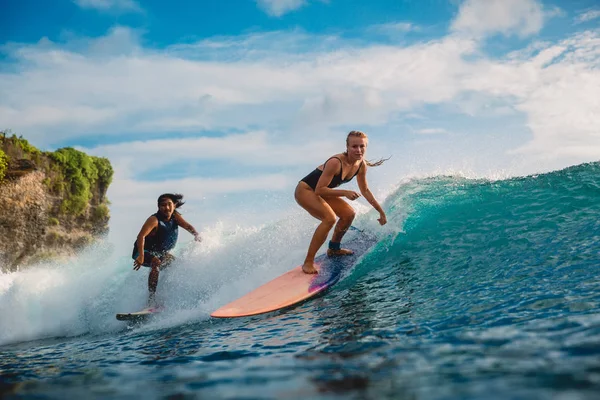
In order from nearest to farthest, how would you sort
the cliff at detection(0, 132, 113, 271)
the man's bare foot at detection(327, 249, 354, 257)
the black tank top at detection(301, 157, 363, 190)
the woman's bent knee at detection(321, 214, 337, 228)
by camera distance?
the woman's bent knee at detection(321, 214, 337, 228) < the black tank top at detection(301, 157, 363, 190) < the man's bare foot at detection(327, 249, 354, 257) < the cliff at detection(0, 132, 113, 271)

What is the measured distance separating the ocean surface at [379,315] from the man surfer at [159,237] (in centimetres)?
42

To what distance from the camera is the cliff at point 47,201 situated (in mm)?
18078

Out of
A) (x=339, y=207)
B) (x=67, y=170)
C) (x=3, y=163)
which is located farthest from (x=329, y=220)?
(x=67, y=170)

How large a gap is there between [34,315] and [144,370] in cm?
616

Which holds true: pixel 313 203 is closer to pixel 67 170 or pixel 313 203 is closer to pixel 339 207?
pixel 339 207

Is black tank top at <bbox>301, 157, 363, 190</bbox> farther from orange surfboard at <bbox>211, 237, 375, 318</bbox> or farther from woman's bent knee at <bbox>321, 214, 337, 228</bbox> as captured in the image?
orange surfboard at <bbox>211, 237, 375, 318</bbox>

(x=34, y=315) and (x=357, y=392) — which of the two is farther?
(x=34, y=315)

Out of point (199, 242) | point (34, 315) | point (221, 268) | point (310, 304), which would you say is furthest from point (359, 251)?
point (34, 315)

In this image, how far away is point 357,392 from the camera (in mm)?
2209

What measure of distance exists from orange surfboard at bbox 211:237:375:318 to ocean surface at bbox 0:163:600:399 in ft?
0.51

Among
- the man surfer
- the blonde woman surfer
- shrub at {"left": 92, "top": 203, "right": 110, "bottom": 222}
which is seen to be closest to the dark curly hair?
the man surfer

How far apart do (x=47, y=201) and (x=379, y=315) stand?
781 inches

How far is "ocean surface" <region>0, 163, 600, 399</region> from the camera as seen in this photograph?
2428 millimetres

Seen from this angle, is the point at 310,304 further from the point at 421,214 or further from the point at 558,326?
the point at 421,214
